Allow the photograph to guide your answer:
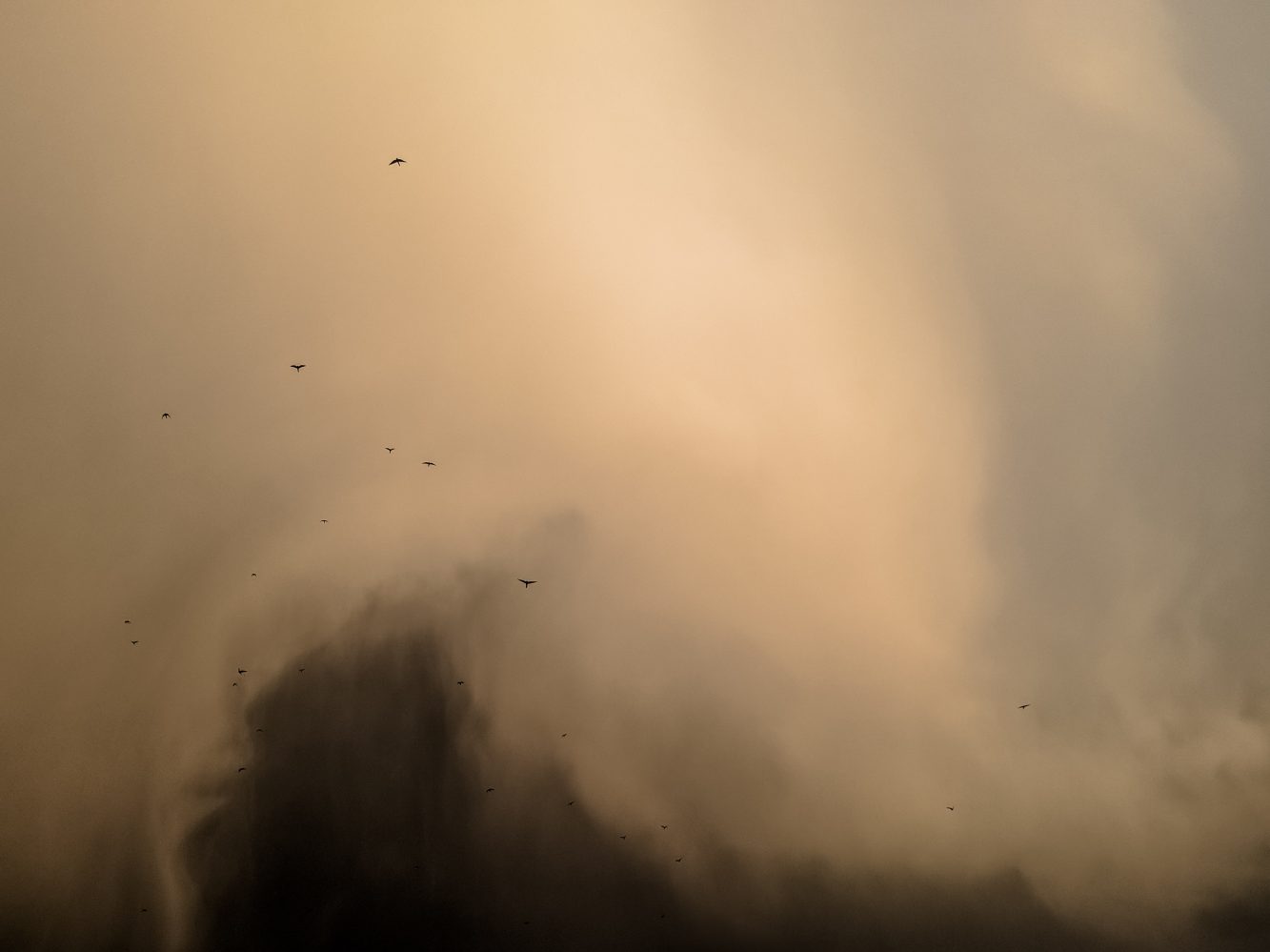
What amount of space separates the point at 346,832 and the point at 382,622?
16.3 metres

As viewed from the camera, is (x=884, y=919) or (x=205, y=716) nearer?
(x=205, y=716)

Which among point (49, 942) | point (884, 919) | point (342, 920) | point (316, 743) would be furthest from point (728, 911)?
point (49, 942)

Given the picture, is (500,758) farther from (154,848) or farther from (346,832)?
(154,848)

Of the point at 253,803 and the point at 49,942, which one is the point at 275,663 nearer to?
the point at 253,803

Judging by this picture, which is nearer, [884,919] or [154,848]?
[154,848]

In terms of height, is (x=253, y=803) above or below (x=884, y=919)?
below

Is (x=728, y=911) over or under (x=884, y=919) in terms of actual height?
under

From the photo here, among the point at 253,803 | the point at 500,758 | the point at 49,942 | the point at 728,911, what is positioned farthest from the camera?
the point at 728,911

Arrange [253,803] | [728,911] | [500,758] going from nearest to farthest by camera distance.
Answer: [253,803] → [500,758] → [728,911]

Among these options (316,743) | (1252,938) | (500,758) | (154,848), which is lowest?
(154,848)

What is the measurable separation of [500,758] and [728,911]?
24.5 meters

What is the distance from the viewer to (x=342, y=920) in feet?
196

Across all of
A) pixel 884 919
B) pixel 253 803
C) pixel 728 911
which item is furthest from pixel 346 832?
pixel 884 919

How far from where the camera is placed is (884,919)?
211 ft
